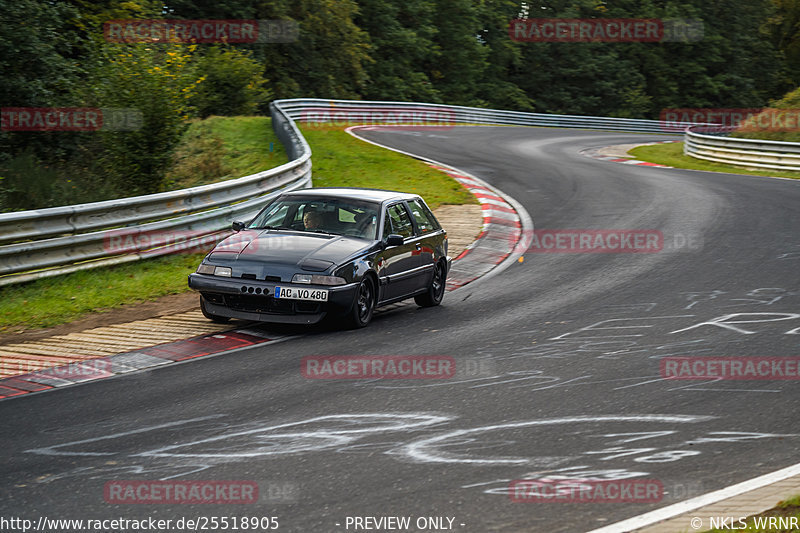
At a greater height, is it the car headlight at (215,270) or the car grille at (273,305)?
the car headlight at (215,270)

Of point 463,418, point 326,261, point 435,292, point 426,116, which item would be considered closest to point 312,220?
point 326,261

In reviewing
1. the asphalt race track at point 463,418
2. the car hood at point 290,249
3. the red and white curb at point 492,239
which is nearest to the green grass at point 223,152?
the red and white curb at point 492,239

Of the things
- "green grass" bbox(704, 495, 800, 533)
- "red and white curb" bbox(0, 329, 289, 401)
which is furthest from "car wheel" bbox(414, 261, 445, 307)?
"green grass" bbox(704, 495, 800, 533)

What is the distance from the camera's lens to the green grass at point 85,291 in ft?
33.3

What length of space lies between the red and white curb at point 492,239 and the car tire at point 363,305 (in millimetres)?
2905

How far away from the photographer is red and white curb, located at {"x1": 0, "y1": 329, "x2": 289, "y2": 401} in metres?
7.68

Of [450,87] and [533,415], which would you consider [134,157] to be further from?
[450,87]

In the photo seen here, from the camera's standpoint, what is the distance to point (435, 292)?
11.8 m

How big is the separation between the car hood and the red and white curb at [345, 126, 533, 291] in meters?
3.09

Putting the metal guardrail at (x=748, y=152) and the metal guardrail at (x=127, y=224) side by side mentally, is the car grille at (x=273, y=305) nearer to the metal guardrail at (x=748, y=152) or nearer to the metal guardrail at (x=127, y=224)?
the metal guardrail at (x=127, y=224)

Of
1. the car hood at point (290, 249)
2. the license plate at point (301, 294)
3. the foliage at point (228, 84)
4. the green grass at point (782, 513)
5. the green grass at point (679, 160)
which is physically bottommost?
the green grass at point (679, 160)

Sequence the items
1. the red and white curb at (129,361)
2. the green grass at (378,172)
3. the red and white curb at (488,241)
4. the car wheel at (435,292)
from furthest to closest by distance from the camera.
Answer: the green grass at (378,172), the red and white curb at (488,241), the car wheel at (435,292), the red and white curb at (129,361)

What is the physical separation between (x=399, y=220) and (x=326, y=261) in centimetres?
190

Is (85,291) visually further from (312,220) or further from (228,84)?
(228,84)
